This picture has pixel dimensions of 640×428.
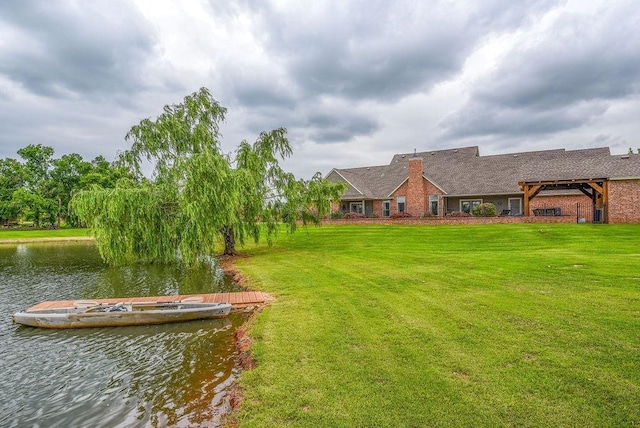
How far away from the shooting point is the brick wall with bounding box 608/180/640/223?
23016 mm

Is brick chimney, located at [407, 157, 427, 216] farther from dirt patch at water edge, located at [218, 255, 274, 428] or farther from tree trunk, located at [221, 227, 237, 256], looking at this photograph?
dirt patch at water edge, located at [218, 255, 274, 428]

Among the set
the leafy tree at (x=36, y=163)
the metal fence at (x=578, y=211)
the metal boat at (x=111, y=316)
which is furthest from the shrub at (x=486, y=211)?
the leafy tree at (x=36, y=163)

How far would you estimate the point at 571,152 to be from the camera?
103 ft

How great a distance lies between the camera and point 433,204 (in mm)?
32344

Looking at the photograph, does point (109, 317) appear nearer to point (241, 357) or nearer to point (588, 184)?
point (241, 357)

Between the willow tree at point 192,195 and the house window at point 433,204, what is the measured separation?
1435cm

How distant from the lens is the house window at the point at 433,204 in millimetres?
32156

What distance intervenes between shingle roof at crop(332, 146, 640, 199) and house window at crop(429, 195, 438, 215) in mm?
1108

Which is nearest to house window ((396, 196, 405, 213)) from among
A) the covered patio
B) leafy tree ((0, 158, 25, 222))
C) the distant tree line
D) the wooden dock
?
the covered patio

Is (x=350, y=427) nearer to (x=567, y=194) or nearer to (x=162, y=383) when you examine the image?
(x=162, y=383)

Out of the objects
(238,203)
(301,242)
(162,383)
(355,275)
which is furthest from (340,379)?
(301,242)

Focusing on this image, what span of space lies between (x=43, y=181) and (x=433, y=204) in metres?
60.2

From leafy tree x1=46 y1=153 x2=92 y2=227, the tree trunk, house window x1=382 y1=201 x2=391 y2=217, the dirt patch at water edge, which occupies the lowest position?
the dirt patch at water edge

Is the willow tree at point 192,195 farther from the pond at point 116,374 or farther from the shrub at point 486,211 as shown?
the shrub at point 486,211
